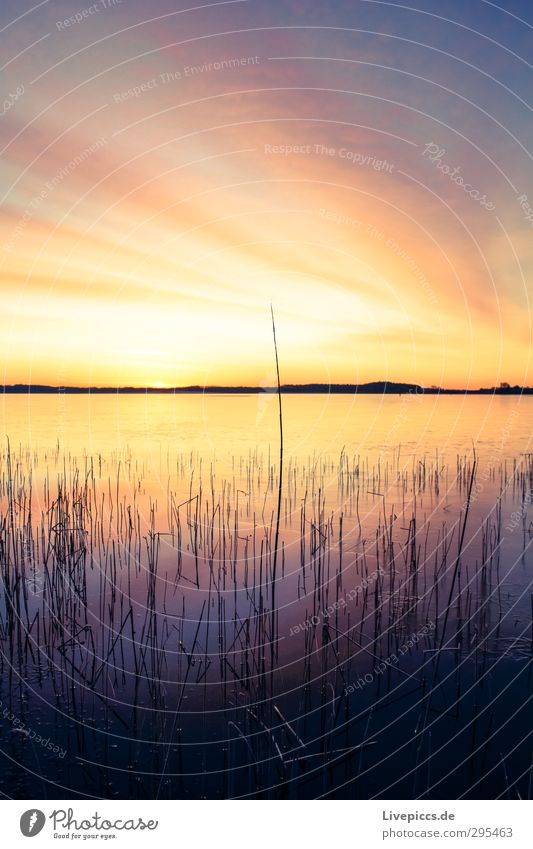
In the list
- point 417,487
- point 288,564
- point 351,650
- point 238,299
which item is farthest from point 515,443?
point 351,650
